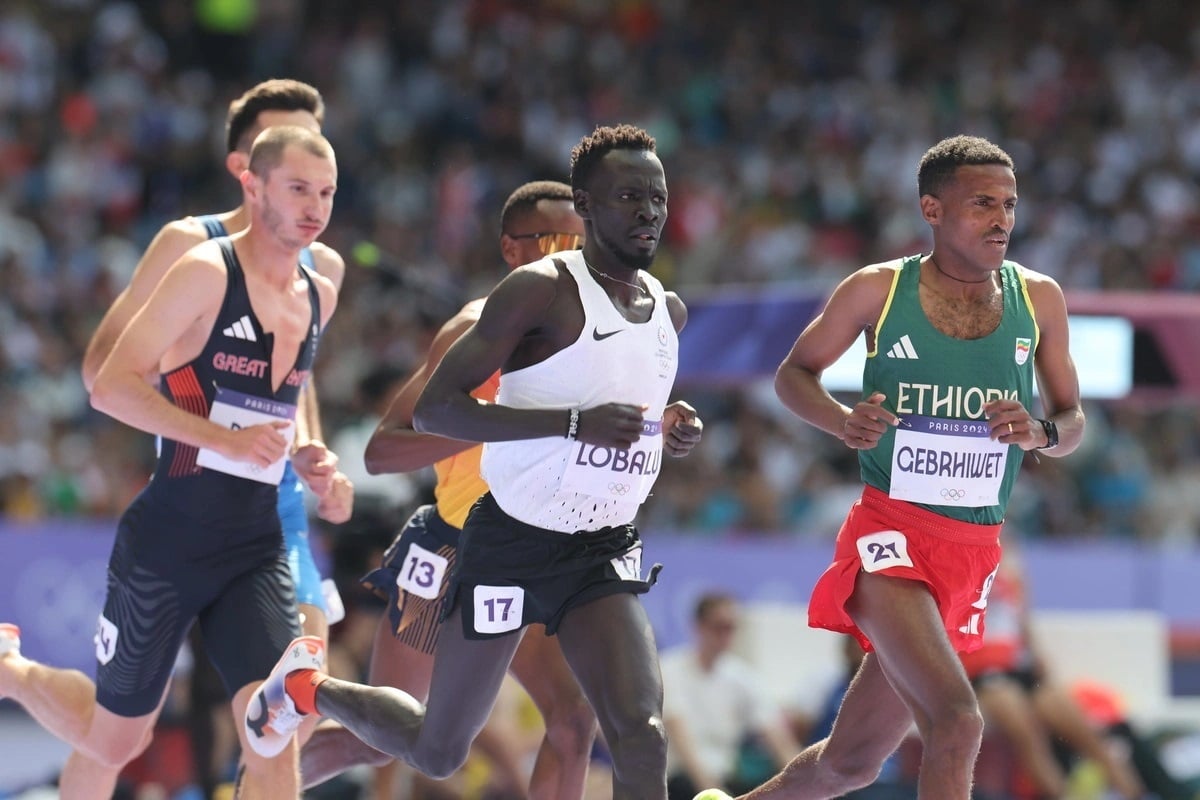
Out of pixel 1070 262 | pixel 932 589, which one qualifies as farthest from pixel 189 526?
pixel 1070 262

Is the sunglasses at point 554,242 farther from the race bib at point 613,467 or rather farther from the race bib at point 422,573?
the race bib at point 613,467

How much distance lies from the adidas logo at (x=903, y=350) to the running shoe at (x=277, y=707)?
86.2 inches

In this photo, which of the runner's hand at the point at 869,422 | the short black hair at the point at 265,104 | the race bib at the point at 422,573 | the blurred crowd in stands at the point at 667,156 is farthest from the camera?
the blurred crowd in stands at the point at 667,156

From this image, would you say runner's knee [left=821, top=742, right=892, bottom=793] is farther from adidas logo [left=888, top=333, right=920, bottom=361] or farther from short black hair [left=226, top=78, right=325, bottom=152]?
short black hair [left=226, top=78, right=325, bottom=152]

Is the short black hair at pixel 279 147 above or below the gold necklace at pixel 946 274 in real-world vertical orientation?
above

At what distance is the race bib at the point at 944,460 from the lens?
18.7 ft

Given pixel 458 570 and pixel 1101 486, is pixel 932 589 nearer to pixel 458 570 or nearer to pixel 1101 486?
pixel 458 570

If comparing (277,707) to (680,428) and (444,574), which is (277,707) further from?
(680,428)

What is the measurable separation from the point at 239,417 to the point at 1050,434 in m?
2.79

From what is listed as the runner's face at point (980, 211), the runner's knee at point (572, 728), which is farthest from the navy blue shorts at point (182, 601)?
the runner's face at point (980, 211)

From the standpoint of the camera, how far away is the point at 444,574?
6.29 m

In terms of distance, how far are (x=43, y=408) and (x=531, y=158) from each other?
20.7 feet

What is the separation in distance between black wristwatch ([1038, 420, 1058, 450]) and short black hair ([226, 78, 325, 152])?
317 cm

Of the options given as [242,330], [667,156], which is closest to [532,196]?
[242,330]
